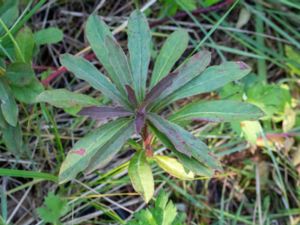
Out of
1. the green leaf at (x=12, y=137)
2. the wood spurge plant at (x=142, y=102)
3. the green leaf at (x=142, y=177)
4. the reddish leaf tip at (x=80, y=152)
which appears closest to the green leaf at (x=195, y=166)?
the wood spurge plant at (x=142, y=102)

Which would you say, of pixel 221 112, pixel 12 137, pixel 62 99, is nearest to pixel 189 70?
pixel 221 112

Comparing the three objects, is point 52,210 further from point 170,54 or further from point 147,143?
point 170,54

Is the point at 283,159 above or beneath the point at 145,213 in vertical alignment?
beneath

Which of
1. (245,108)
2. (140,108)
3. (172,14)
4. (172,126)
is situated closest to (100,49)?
(140,108)

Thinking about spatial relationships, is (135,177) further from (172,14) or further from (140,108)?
(172,14)

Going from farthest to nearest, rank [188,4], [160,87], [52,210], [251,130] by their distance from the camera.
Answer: [188,4], [251,130], [52,210], [160,87]

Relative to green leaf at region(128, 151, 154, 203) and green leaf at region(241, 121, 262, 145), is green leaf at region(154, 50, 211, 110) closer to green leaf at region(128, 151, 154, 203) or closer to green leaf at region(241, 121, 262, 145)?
green leaf at region(128, 151, 154, 203)

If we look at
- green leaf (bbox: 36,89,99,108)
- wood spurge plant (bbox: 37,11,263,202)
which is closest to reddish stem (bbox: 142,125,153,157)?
wood spurge plant (bbox: 37,11,263,202)
